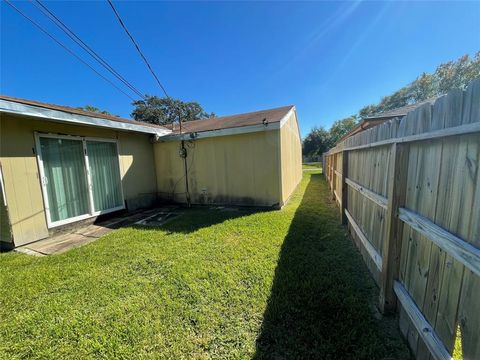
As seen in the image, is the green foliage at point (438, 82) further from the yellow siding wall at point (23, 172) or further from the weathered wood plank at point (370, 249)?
the yellow siding wall at point (23, 172)

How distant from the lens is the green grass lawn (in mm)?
1667

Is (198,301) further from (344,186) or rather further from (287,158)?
(287,158)

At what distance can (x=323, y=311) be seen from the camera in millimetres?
1964

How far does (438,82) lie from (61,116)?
40.9 meters

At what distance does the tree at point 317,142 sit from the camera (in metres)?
37.9

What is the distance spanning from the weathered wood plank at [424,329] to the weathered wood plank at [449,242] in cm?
59

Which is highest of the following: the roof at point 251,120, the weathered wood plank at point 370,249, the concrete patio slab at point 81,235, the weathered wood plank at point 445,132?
the roof at point 251,120

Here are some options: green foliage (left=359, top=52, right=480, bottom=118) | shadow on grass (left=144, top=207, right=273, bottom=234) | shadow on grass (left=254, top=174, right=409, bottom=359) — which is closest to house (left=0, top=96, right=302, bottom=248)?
shadow on grass (left=144, top=207, right=273, bottom=234)

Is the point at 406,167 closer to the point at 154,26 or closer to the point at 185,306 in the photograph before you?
the point at 185,306

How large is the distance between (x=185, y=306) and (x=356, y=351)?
5.39ft

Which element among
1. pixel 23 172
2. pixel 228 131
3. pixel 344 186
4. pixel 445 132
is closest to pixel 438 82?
pixel 344 186

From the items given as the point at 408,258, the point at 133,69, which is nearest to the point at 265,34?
the point at 133,69

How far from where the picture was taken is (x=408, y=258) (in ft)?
5.30

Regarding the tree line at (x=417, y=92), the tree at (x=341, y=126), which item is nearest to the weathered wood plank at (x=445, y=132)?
the tree line at (x=417, y=92)
